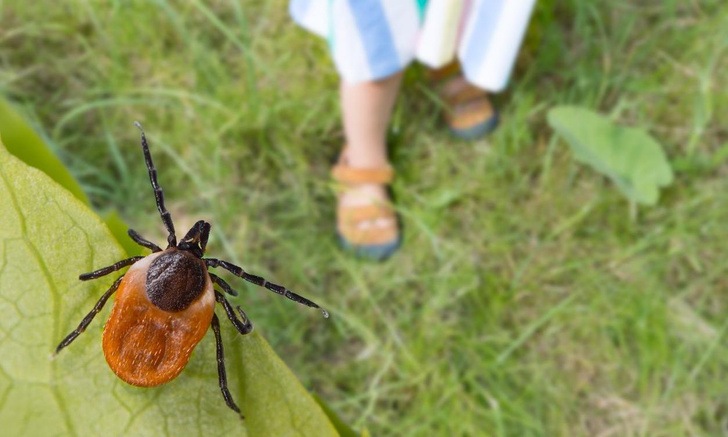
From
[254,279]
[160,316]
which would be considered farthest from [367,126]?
[160,316]

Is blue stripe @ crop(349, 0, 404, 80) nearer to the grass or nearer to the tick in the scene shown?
the grass

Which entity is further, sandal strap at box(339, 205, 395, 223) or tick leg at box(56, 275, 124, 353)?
sandal strap at box(339, 205, 395, 223)

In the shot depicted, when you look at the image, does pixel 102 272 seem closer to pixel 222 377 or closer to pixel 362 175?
pixel 222 377

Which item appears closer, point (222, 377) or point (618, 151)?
point (222, 377)

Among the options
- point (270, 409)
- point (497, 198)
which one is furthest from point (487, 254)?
point (270, 409)

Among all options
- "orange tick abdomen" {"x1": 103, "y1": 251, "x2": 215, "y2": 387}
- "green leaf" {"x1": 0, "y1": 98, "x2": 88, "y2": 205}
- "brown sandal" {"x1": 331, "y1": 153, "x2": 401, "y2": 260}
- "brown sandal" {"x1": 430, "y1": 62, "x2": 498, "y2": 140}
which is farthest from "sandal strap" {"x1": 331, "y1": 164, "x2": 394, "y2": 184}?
"green leaf" {"x1": 0, "y1": 98, "x2": 88, "y2": 205}

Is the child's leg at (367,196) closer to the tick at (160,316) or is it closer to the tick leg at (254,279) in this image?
the tick leg at (254,279)
